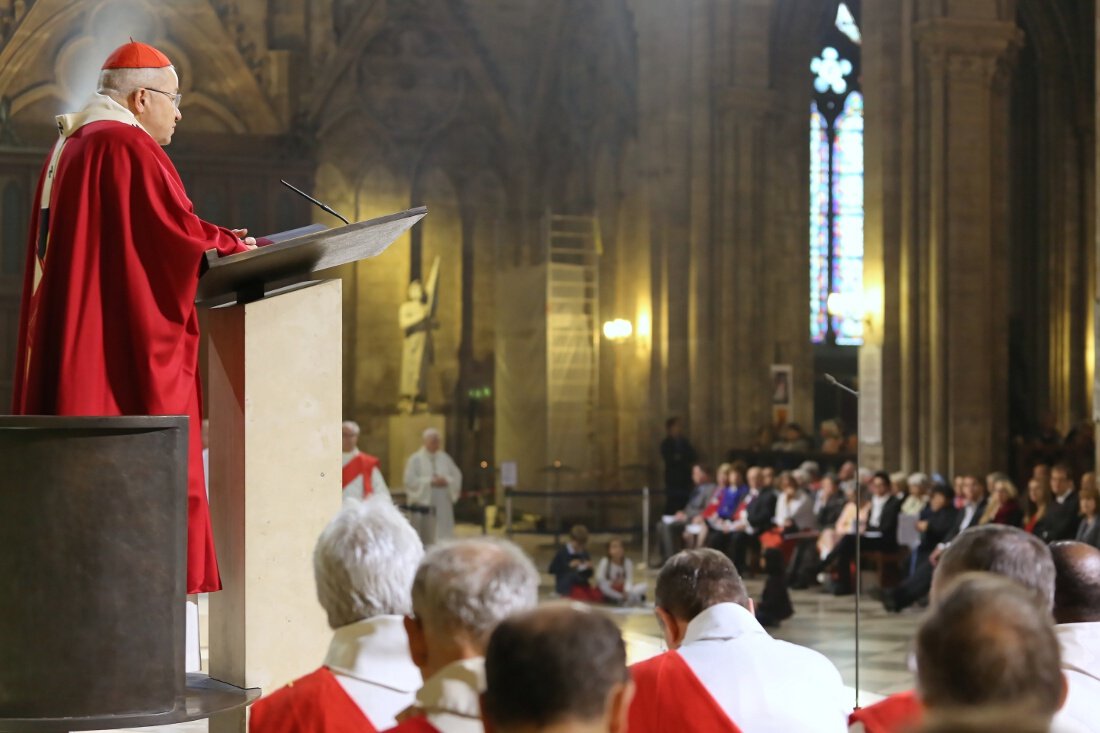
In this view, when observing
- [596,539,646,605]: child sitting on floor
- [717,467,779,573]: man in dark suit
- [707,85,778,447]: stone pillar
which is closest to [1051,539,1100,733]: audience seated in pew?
[596,539,646,605]: child sitting on floor

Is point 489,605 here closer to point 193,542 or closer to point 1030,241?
point 193,542

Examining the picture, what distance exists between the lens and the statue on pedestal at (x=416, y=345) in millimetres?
24344

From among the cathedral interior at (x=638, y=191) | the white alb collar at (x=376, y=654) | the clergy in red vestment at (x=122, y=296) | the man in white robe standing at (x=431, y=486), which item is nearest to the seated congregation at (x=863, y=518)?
the cathedral interior at (x=638, y=191)

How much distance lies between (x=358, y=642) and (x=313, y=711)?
0.48ft

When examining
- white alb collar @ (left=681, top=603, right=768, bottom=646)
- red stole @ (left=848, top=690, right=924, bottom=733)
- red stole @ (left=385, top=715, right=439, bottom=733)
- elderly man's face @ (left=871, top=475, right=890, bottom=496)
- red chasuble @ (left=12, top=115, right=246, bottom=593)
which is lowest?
elderly man's face @ (left=871, top=475, right=890, bottom=496)

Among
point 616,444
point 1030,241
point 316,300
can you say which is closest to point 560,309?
point 616,444

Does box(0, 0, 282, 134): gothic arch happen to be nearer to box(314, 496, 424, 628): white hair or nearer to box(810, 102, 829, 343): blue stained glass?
box(810, 102, 829, 343): blue stained glass

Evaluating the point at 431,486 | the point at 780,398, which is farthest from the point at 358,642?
the point at 780,398

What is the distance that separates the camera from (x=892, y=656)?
409 inches

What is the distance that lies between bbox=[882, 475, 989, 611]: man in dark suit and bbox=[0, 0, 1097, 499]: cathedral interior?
351cm

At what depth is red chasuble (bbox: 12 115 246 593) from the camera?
132 inches

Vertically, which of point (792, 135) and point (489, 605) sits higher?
point (792, 135)

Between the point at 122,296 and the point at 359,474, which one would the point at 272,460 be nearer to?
the point at 122,296

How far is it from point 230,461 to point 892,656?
24.8 ft
